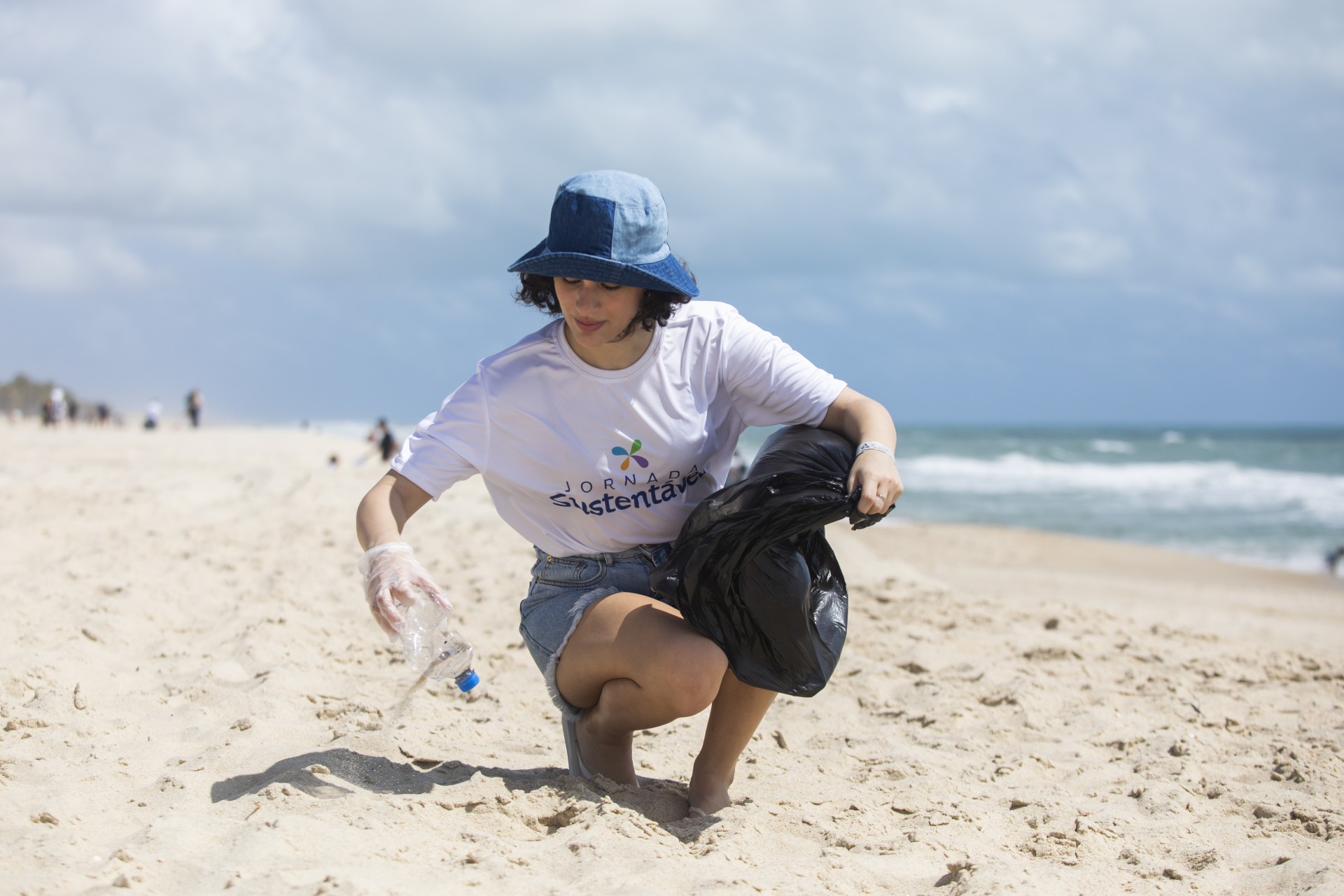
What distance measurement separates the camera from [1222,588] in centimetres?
927

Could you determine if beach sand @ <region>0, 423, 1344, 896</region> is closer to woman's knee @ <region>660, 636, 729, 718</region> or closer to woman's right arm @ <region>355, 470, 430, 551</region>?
woman's knee @ <region>660, 636, 729, 718</region>

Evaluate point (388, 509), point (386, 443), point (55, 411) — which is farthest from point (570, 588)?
point (55, 411)

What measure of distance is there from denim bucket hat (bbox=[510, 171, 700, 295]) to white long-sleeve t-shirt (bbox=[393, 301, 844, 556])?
242 millimetres

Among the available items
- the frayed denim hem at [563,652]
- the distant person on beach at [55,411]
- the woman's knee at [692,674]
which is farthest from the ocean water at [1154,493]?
the distant person on beach at [55,411]

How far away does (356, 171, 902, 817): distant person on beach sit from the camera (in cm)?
233

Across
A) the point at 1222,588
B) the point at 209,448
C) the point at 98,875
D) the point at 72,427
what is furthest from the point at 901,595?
the point at 72,427

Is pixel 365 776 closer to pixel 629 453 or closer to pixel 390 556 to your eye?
pixel 390 556

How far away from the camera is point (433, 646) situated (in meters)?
2.47

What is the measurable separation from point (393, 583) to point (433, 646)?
0.32 m

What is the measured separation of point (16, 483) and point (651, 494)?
6.56 m

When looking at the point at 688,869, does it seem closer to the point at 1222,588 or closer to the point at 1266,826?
the point at 1266,826

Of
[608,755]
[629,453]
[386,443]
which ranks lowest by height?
[608,755]

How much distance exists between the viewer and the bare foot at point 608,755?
255cm

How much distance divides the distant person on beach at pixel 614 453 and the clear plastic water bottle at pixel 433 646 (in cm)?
8
